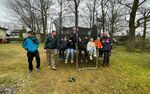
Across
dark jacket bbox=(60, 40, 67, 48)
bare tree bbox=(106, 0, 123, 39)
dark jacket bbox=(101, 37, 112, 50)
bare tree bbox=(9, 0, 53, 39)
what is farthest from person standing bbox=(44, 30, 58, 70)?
bare tree bbox=(9, 0, 53, 39)

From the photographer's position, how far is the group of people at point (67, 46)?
24.9 feet

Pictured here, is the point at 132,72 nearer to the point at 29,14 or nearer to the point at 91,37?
the point at 91,37

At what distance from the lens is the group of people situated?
7.59 metres

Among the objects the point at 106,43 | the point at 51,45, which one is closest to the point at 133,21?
the point at 106,43

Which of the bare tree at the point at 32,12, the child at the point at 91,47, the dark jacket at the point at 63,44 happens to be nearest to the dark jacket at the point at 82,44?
the child at the point at 91,47

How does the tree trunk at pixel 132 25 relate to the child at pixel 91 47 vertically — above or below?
above

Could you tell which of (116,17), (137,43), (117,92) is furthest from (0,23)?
(117,92)

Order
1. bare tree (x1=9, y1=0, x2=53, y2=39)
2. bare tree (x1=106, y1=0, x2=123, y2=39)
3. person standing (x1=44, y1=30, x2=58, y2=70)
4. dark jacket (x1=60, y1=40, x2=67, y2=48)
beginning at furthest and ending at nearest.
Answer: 1. bare tree (x1=9, y1=0, x2=53, y2=39)
2. bare tree (x1=106, y1=0, x2=123, y2=39)
3. dark jacket (x1=60, y1=40, x2=67, y2=48)
4. person standing (x1=44, y1=30, x2=58, y2=70)

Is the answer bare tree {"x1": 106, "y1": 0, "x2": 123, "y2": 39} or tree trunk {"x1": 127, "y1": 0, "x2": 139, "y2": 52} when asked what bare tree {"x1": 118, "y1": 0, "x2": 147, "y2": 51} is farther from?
bare tree {"x1": 106, "y1": 0, "x2": 123, "y2": 39}

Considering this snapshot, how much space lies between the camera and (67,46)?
830 cm

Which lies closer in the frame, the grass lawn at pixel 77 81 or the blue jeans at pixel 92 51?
the grass lawn at pixel 77 81

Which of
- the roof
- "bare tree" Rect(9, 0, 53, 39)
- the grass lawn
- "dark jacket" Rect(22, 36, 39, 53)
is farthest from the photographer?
"bare tree" Rect(9, 0, 53, 39)

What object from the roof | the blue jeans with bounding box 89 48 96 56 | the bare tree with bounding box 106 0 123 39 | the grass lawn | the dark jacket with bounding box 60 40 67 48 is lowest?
the grass lawn

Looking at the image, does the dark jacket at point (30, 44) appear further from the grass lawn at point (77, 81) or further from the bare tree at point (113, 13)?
the bare tree at point (113, 13)
